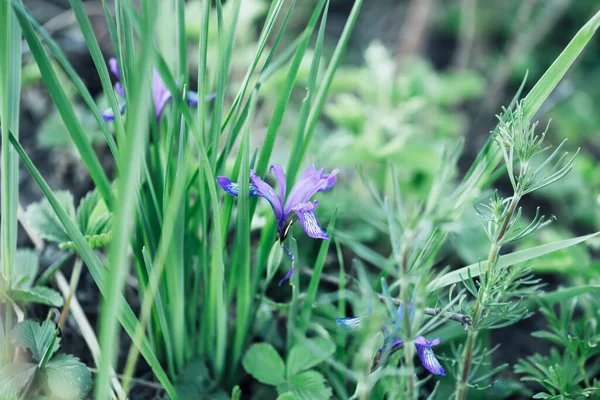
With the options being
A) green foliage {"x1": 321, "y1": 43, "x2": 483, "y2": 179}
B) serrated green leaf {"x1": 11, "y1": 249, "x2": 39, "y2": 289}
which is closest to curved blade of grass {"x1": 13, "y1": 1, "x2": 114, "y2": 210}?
serrated green leaf {"x1": 11, "y1": 249, "x2": 39, "y2": 289}

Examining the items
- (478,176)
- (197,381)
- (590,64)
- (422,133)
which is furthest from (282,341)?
(590,64)

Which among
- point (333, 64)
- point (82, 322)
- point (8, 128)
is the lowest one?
point (82, 322)

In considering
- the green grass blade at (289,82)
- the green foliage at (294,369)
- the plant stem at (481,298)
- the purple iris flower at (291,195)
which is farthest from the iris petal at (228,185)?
the plant stem at (481,298)

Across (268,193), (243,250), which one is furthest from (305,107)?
(243,250)

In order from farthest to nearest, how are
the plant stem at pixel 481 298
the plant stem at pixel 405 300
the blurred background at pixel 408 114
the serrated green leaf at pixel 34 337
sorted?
1. the blurred background at pixel 408 114
2. the serrated green leaf at pixel 34 337
3. the plant stem at pixel 481 298
4. the plant stem at pixel 405 300

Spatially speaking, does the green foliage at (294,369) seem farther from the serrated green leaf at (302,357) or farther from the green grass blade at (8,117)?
the green grass blade at (8,117)

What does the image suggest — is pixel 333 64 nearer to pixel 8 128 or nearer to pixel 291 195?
pixel 291 195
